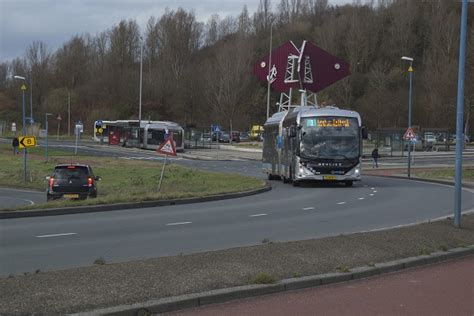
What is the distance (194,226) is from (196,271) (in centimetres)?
695

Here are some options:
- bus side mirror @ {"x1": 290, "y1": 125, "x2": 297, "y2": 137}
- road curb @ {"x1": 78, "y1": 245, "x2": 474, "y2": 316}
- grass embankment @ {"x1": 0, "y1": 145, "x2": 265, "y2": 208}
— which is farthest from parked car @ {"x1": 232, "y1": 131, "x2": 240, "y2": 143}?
road curb @ {"x1": 78, "y1": 245, "x2": 474, "y2": 316}

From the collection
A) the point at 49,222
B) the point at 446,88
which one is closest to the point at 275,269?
the point at 49,222

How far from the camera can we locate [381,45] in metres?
116

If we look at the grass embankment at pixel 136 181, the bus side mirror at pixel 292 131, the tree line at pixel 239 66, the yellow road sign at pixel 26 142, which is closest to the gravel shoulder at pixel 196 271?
the grass embankment at pixel 136 181

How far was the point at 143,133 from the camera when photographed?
258ft

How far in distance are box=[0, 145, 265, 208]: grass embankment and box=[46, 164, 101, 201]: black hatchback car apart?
114 cm

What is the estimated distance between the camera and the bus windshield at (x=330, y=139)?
→ 2997 cm

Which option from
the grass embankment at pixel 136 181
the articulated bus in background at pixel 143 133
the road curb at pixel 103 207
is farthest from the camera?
A: the articulated bus in background at pixel 143 133

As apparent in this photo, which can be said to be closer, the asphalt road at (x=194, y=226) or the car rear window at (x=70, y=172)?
the asphalt road at (x=194, y=226)

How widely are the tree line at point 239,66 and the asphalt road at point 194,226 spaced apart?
7054cm

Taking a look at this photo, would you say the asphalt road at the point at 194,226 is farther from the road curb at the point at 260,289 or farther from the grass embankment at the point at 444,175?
the grass embankment at the point at 444,175

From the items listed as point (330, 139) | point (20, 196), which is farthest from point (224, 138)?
point (330, 139)

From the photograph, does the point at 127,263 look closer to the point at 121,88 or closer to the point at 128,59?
the point at 121,88

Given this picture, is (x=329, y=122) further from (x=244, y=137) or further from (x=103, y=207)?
(x=244, y=137)
